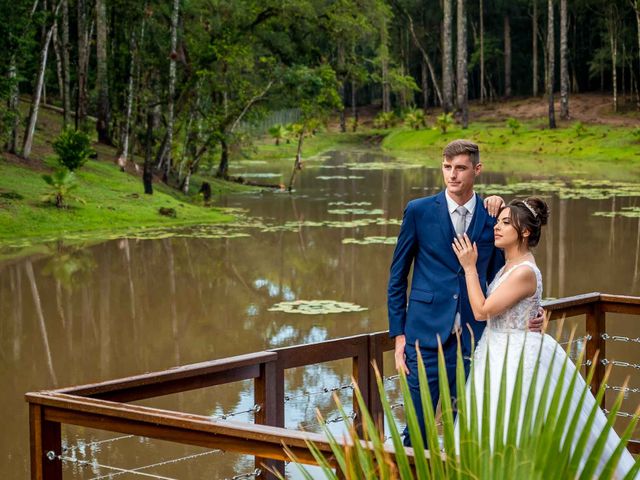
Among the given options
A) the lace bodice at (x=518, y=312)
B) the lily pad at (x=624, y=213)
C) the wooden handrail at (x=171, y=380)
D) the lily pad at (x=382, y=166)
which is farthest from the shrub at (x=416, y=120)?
the wooden handrail at (x=171, y=380)

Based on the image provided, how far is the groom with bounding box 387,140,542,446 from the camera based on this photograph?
15.6ft

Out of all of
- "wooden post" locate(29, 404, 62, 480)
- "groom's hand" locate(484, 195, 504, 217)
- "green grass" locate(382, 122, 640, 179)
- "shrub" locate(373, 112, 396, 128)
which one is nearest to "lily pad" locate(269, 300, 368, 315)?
"groom's hand" locate(484, 195, 504, 217)

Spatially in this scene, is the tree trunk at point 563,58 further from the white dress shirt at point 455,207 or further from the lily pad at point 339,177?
the white dress shirt at point 455,207

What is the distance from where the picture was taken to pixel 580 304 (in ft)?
19.0

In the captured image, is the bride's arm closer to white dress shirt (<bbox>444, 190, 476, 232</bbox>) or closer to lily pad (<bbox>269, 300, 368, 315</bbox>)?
white dress shirt (<bbox>444, 190, 476, 232</bbox>)

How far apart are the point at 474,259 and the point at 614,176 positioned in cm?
3140

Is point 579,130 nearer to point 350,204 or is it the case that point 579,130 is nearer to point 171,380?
point 350,204

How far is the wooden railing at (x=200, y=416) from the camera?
3162 millimetres

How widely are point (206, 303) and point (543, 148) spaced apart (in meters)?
36.1

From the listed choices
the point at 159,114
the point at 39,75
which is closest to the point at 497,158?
the point at 159,114

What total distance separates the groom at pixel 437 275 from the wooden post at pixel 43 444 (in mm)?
1709

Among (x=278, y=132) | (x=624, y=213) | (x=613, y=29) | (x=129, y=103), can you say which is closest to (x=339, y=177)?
(x=129, y=103)

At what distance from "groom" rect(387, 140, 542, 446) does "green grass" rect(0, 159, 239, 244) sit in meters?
15.1

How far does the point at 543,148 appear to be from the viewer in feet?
156
